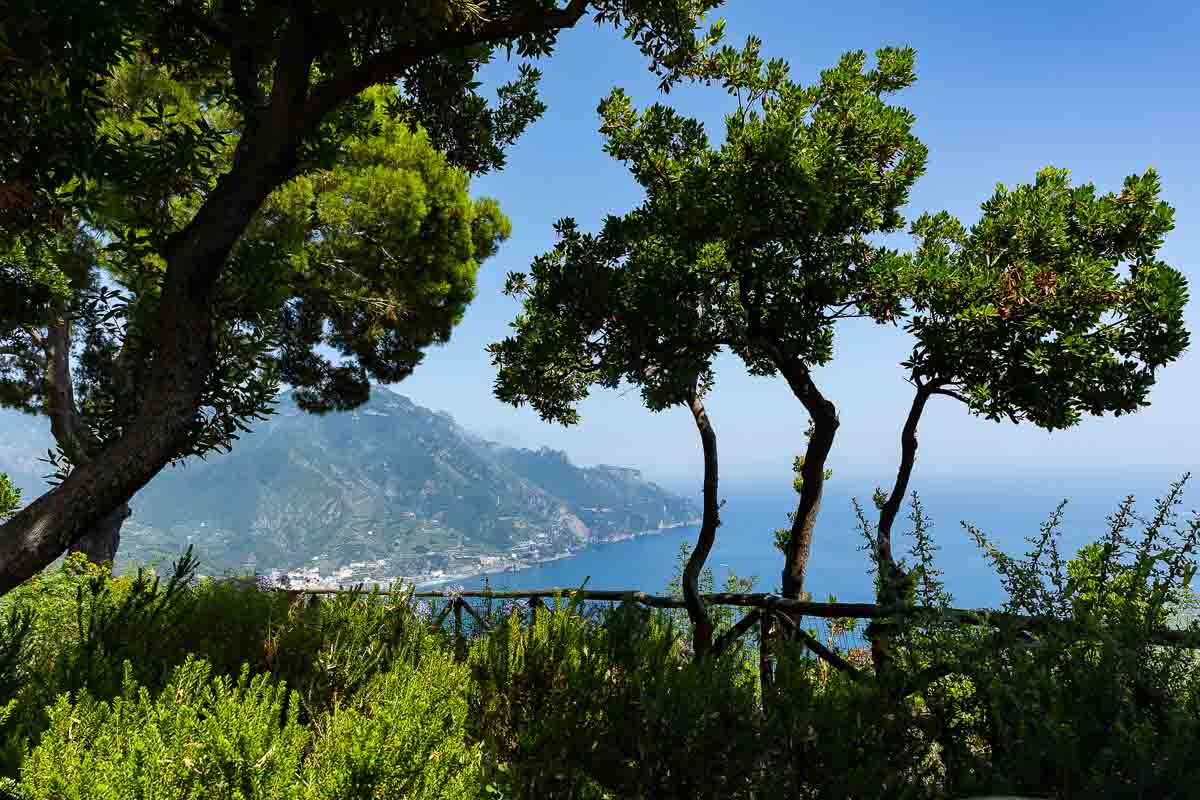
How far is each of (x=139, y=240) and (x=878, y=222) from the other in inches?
212

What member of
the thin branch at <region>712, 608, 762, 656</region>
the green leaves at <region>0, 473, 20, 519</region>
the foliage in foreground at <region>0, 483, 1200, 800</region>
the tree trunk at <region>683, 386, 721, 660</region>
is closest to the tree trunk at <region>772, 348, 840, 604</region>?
the tree trunk at <region>683, 386, 721, 660</region>

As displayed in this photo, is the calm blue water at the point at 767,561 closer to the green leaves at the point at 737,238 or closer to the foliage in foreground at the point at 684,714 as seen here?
the green leaves at the point at 737,238

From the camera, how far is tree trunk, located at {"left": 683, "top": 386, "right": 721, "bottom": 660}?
514 centimetres

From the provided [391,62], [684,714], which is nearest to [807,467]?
[684,714]

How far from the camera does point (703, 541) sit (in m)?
5.64

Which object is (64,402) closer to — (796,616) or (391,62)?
(391,62)

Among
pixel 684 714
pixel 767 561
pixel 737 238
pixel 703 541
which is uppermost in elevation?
pixel 737 238

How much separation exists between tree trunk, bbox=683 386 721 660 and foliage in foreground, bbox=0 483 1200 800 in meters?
1.48

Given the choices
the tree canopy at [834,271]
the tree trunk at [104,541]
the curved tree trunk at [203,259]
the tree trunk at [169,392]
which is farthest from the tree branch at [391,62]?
the tree trunk at [104,541]

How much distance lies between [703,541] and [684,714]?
3111 millimetres

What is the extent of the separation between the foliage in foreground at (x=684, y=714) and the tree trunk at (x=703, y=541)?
1.48 m

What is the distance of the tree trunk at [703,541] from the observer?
16.9 ft

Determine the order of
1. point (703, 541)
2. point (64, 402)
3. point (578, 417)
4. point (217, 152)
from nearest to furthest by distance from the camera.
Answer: point (217, 152) → point (703, 541) → point (578, 417) → point (64, 402)

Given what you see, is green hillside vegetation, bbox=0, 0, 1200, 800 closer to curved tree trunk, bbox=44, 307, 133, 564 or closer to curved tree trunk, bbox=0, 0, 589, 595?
curved tree trunk, bbox=0, 0, 589, 595
